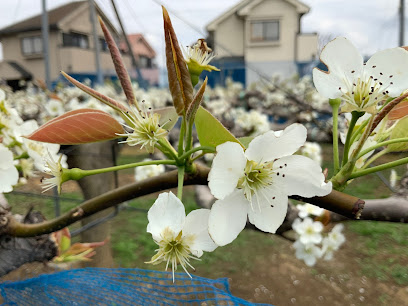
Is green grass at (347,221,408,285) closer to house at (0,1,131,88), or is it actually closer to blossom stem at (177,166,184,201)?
blossom stem at (177,166,184,201)

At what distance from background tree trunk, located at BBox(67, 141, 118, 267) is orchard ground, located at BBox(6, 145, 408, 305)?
34 cm

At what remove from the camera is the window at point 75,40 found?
585 inches

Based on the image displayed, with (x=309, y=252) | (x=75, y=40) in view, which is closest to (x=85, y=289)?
(x=309, y=252)

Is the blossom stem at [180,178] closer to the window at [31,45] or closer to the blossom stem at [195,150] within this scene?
the blossom stem at [195,150]

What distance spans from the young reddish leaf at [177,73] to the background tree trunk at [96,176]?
1206 millimetres

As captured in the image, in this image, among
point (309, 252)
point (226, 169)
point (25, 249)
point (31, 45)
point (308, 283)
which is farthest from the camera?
point (31, 45)

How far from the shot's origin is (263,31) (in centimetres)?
1532

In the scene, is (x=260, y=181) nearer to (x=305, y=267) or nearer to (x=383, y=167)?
(x=383, y=167)

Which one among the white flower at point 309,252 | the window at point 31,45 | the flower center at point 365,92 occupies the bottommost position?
the white flower at point 309,252

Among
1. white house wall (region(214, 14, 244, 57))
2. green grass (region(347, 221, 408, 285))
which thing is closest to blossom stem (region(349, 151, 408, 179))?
green grass (region(347, 221, 408, 285))

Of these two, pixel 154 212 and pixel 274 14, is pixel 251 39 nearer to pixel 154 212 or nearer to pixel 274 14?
pixel 274 14

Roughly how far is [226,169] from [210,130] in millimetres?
42

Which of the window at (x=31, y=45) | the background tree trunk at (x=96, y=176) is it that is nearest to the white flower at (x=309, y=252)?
the background tree trunk at (x=96, y=176)

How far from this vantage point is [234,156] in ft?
1.00
